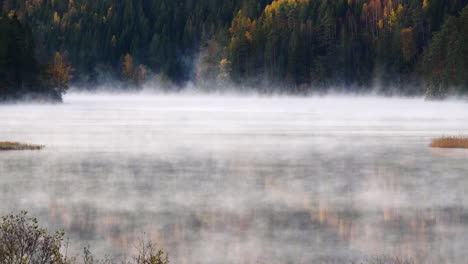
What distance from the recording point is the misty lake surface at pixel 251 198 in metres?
12.8

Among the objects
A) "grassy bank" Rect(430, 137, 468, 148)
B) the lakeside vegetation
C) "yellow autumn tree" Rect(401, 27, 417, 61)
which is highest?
"yellow autumn tree" Rect(401, 27, 417, 61)

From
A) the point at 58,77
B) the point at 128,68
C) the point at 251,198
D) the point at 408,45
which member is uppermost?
the point at 128,68

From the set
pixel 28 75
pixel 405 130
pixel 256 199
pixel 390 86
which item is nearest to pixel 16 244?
pixel 256 199

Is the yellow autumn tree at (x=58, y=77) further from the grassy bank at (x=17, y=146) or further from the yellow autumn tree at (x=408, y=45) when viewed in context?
the grassy bank at (x=17, y=146)

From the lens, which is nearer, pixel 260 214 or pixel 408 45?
pixel 260 214

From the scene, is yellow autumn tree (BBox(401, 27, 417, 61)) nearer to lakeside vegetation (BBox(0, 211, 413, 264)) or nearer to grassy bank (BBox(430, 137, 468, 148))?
grassy bank (BBox(430, 137, 468, 148))

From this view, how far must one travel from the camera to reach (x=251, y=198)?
1783cm

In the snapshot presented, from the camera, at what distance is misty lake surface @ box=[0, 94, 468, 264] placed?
41.9 feet

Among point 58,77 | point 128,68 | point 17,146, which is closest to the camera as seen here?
point 17,146

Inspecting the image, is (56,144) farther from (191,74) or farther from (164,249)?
(191,74)

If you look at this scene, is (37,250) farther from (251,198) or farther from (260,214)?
(251,198)

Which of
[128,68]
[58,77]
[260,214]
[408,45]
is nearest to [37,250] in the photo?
[260,214]

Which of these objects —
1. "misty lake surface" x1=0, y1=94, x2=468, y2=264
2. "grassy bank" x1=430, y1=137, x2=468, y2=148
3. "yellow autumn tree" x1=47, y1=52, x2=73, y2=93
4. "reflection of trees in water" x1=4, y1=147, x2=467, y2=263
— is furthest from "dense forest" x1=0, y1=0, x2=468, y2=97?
"reflection of trees in water" x1=4, y1=147, x2=467, y2=263

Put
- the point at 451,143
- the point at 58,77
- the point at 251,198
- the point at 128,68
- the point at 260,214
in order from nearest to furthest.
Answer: the point at 260,214, the point at 251,198, the point at 451,143, the point at 58,77, the point at 128,68
